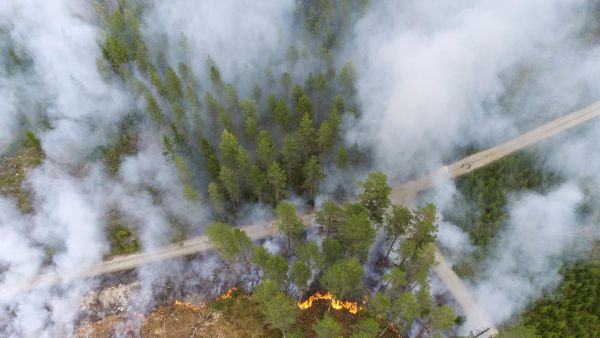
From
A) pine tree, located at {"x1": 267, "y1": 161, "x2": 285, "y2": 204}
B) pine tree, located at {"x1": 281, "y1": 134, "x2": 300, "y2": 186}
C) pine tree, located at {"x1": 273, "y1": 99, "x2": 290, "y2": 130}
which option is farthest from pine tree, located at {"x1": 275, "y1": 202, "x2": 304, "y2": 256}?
pine tree, located at {"x1": 273, "y1": 99, "x2": 290, "y2": 130}

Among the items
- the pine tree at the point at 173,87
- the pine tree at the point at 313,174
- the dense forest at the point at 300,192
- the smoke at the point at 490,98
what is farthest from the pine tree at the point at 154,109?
the smoke at the point at 490,98

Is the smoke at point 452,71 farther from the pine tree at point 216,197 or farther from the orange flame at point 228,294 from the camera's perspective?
the orange flame at point 228,294

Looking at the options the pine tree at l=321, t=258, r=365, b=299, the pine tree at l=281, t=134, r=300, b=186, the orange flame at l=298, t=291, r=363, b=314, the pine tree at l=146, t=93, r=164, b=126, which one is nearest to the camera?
the pine tree at l=321, t=258, r=365, b=299

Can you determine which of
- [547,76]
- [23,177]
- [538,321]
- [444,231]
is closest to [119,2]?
[23,177]

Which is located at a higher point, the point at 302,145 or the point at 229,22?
→ the point at 229,22

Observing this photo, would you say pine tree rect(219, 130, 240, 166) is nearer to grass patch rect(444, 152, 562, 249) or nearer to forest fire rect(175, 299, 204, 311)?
forest fire rect(175, 299, 204, 311)

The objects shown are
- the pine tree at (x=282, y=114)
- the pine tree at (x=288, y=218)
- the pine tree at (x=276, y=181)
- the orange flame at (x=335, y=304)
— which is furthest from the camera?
the pine tree at (x=282, y=114)

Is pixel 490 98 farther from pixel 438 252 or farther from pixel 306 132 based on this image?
pixel 306 132

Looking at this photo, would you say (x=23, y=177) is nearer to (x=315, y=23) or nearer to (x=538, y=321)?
(x=315, y=23)
